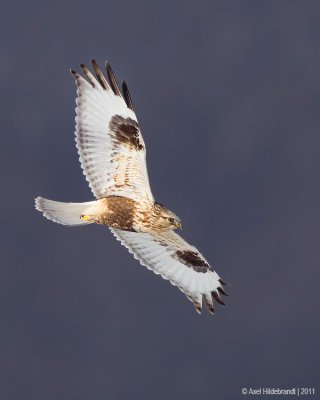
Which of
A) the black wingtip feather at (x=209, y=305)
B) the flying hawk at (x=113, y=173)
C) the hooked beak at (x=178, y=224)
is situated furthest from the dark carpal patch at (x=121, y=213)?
the black wingtip feather at (x=209, y=305)

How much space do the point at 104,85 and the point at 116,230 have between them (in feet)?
10.9

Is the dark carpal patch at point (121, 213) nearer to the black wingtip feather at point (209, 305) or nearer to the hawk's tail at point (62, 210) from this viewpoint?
the hawk's tail at point (62, 210)

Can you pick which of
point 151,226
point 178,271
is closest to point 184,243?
point 178,271

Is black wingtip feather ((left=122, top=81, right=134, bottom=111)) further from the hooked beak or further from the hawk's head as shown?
the hooked beak

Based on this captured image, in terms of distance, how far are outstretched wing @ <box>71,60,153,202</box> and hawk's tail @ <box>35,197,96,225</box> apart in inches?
23.3

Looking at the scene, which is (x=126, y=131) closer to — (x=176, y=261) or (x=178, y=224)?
(x=178, y=224)

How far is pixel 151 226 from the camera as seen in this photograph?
67.4ft

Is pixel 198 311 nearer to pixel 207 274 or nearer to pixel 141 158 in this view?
pixel 207 274

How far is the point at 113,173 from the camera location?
21078 mm

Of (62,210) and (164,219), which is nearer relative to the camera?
(164,219)

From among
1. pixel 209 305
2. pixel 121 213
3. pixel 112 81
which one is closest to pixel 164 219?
pixel 121 213

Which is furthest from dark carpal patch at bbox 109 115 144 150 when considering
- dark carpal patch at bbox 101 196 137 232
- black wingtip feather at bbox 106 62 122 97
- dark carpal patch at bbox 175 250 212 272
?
dark carpal patch at bbox 175 250 212 272

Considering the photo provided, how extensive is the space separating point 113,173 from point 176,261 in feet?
9.59

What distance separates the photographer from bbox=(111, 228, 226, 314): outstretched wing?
22.6m
